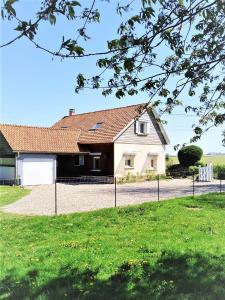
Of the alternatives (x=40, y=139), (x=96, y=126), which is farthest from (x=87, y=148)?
(x=40, y=139)

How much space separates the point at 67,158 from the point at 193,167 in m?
11.7

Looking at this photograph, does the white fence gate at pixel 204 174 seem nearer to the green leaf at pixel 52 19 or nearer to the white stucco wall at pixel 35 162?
the white stucco wall at pixel 35 162

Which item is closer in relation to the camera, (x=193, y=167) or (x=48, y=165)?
(x=48, y=165)

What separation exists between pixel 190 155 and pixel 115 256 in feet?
111

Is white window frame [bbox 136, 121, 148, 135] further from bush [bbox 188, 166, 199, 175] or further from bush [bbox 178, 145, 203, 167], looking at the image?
bush [bbox 188, 166, 199, 175]

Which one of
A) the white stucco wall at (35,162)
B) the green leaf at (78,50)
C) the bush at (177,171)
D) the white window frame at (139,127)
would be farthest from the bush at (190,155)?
the green leaf at (78,50)

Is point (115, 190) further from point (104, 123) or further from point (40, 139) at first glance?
point (104, 123)

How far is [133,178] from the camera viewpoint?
3553 centimetres

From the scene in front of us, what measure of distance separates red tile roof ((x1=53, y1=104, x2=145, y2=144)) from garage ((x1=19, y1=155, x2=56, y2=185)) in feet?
15.0

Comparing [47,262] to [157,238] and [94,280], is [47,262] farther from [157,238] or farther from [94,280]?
[157,238]

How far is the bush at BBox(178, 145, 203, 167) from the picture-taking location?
40594 mm

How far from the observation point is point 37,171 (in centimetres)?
3238

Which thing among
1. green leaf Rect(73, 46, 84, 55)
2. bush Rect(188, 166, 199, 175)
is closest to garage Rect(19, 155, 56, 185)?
bush Rect(188, 166, 199, 175)

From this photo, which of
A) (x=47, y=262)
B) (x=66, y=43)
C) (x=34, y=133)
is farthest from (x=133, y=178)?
(x=66, y=43)
